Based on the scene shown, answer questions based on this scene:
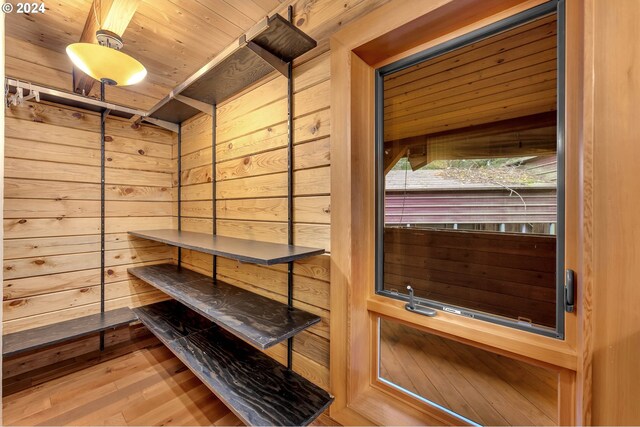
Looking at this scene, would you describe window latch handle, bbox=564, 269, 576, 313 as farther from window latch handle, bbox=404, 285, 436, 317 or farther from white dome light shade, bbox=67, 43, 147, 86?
white dome light shade, bbox=67, 43, 147, 86

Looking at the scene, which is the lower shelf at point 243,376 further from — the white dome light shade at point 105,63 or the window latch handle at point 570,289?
the white dome light shade at point 105,63

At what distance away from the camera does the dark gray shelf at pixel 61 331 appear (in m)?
1.61

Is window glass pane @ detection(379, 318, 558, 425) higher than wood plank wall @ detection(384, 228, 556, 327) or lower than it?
lower

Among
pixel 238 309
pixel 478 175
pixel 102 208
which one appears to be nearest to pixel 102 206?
pixel 102 208

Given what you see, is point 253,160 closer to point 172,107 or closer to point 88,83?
point 172,107

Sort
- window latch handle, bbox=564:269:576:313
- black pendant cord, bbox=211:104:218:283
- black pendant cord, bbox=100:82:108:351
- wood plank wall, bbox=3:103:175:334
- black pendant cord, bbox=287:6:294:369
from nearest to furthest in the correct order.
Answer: window latch handle, bbox=564:269:576:313 → black pendant cord, bbox=287:6:294:369 → wood plank wall, bbox=3:103:175:334 → black pendant cord, bbox=211:104:218:283 → black pendant cord, bbox=100:82:108:351

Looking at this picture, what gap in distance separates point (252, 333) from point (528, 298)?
1089 millimetres

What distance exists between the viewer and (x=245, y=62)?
1.40 meters

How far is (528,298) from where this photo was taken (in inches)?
39.0

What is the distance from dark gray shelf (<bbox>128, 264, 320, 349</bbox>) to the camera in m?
1.13

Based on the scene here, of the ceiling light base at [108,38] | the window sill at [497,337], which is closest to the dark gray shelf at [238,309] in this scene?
the window sill at [497,337]

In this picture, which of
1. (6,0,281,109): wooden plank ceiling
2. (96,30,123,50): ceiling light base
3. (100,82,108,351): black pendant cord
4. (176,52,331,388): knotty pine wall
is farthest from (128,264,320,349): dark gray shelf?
(6,0,281,109): wooden plank ceiling

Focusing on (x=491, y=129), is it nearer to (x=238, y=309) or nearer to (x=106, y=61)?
(x=238, y=309)

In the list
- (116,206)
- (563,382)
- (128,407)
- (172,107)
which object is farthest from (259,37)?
(128,407)
